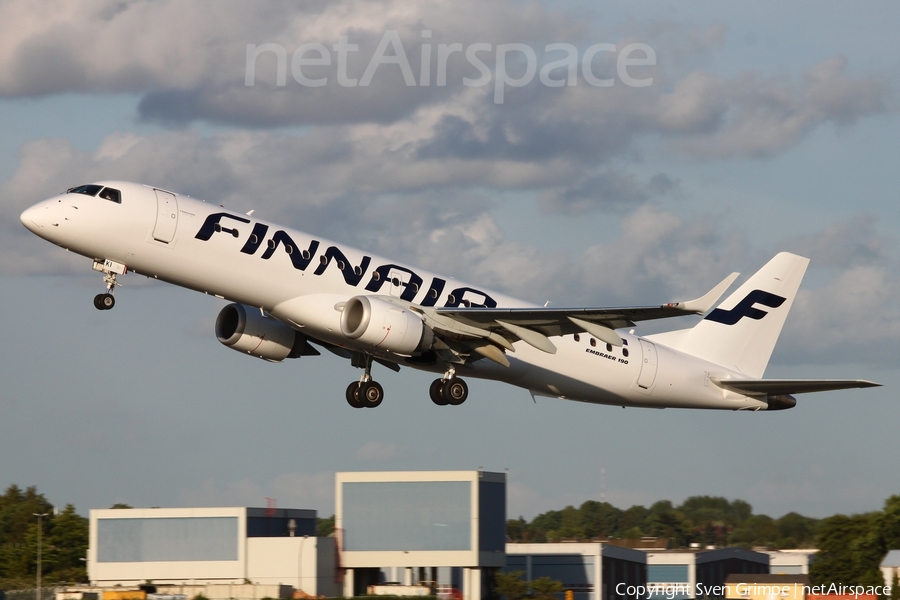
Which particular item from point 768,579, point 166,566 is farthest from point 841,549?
point 166,566

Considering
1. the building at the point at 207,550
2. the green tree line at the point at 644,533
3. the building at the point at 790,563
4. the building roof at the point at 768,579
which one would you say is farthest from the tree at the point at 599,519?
the building at the point at 207,550

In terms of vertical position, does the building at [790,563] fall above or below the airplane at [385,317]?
below

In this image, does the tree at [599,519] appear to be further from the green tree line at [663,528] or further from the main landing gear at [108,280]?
the main landing gear at [108,280]

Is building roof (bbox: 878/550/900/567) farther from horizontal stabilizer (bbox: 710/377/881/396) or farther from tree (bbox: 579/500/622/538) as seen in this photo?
tree (bbox: 579/500/622/538)

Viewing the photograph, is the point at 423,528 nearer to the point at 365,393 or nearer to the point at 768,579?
the point at 365,393

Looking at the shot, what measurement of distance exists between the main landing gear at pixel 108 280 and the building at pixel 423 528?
71.5ft

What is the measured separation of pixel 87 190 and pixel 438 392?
1215cm

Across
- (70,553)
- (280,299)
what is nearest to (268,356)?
(280,299)

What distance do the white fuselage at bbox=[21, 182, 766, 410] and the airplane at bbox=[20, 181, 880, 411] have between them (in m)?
0.04

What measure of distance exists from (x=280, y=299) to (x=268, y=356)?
19.2ft

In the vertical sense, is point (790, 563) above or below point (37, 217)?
below

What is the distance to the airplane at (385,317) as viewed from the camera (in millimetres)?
34031

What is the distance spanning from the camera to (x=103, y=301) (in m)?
35.2

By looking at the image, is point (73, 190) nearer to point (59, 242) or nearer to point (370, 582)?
point (59, 242)
